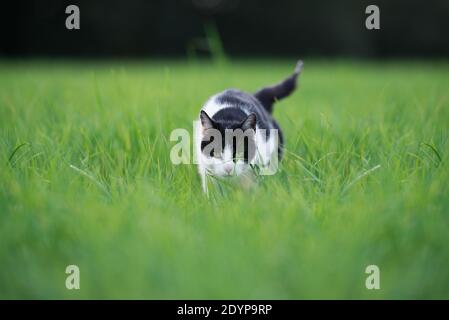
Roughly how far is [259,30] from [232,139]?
35.3ft

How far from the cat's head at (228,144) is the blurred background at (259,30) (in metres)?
9.50

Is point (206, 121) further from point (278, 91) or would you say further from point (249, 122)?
point (278, 91)

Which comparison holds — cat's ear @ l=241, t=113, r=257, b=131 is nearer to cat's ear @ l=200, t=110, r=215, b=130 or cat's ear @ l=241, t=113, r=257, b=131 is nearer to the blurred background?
cat's ear @ l=200, t=110, r=215, b=130

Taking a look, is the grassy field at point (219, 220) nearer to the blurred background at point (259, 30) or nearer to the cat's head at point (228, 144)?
the cat's head at point (228, 144)

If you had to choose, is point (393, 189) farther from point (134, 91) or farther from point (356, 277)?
point (134, 91)

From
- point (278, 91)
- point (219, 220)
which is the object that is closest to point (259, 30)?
point (278, 91)

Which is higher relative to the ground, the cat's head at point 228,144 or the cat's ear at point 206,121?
the cat's ear at point 206,121

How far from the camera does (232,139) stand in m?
2.24

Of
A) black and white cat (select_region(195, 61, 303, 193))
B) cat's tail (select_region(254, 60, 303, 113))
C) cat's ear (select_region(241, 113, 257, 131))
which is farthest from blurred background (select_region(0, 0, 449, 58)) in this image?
cat's ear (select_region(241, 113, 257, 131))

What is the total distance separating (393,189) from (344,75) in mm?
5333

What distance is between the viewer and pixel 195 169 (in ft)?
8.11

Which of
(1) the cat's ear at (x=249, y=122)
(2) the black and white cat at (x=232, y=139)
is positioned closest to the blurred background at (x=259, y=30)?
(2) the black and white cat at (x=232, y=139)

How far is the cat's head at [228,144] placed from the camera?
221 cm

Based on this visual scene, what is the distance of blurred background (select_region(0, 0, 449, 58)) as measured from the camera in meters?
11.8
